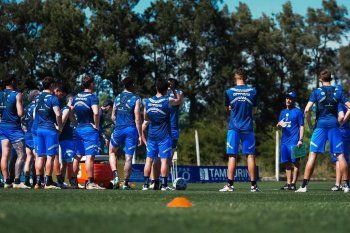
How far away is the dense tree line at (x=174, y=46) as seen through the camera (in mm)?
55000

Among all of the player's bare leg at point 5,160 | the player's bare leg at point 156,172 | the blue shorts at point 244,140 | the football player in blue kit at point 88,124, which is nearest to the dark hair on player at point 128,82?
the football player in blue kit at point 88,124

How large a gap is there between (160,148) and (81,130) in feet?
5.71

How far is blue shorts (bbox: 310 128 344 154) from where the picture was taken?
14641 millimetres

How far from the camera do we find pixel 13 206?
27.8ft

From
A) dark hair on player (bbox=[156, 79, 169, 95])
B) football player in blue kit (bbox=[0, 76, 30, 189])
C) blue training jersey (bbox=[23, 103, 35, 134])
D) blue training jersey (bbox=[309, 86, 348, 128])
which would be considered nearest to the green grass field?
blue training jersey (bbox=[309, 86, 348, 128])

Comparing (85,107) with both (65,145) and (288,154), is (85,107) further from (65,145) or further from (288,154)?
(288,154)

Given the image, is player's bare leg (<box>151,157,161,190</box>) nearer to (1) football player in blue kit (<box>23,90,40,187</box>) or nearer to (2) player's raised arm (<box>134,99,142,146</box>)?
(2) player's raised arm (<box>134,99,142,146</box>)

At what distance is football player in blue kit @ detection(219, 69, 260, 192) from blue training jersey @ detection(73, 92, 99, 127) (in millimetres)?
2800

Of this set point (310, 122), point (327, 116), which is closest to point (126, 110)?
point (310, 122)

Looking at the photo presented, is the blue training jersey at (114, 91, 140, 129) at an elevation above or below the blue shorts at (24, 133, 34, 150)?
above

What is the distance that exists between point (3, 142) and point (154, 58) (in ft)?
147

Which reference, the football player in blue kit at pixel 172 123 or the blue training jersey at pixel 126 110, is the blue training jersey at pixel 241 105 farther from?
the blue training jersey at pixel 126 110

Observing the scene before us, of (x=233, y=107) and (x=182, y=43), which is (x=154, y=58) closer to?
(x=182, y=43)

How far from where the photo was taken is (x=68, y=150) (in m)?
17.1
